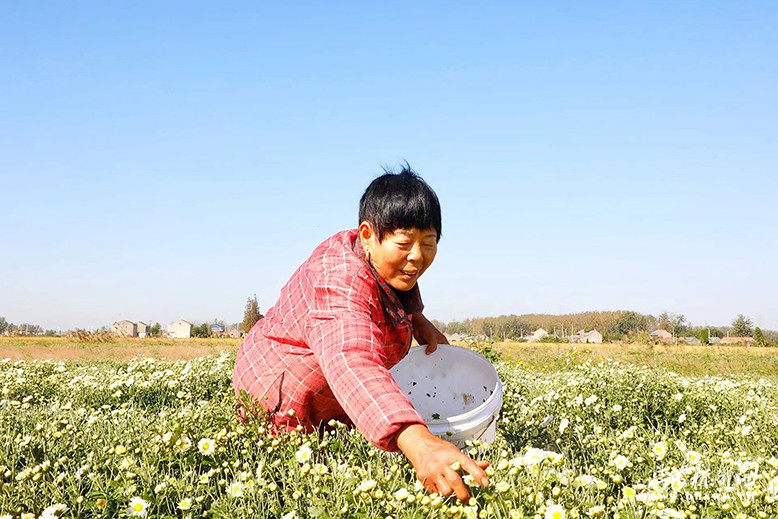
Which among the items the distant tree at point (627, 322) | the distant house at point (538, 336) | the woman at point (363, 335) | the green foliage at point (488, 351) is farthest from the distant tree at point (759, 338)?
the woman at point (363, 335)

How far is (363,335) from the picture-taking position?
8.11 ft

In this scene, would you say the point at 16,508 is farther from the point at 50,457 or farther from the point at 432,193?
the point at 432,193

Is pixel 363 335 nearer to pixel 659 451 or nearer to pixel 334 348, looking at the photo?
pixel 334 348

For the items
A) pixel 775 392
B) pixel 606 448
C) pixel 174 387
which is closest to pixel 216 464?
pixel 606 448

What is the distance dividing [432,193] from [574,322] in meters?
92.8

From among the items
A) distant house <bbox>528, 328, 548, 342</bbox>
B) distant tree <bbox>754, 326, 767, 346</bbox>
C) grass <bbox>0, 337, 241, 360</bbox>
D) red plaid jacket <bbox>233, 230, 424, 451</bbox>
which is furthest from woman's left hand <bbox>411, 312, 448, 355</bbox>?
distant house <bbox>528, 328, 548, 342</bbox>

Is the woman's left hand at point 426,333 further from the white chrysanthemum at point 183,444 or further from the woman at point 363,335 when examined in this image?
the white chrysanthemum at point 183,444

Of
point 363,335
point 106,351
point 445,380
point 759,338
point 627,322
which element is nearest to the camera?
point 363,335

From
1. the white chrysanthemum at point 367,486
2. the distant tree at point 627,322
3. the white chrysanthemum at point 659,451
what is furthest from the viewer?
the distant tree at point 627,322

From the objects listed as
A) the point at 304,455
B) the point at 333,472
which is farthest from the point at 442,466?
the point at 304,455

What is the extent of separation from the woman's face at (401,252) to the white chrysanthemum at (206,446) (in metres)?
0.97

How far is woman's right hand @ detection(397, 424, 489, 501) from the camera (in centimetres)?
184

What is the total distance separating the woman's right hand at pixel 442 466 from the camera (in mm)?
1844

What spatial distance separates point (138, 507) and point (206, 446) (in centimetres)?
50
